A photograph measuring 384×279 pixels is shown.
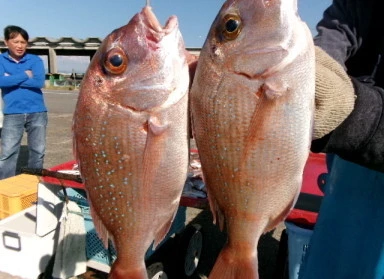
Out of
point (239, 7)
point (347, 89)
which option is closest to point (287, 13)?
point (239, 7)

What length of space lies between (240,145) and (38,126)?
526 centimetres

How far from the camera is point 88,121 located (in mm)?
1320

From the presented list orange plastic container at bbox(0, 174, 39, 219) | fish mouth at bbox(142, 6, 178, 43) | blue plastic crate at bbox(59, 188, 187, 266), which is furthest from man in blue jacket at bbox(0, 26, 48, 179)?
fish mouth at bbox(142, 6, 178, 43)

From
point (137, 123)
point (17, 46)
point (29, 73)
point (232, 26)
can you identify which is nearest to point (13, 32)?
point (17, 46)

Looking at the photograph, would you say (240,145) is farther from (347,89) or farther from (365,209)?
(365,209)

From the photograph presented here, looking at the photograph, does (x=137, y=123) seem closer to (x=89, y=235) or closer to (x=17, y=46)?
(x=89, y=235)

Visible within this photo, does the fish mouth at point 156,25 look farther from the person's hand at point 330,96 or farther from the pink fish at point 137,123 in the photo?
the person's hand at point 330,96

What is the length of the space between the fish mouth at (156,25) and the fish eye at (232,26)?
0.66ft

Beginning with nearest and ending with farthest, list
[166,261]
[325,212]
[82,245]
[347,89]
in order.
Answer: [347,89] → [325,212] → [82,245] → [166,261]

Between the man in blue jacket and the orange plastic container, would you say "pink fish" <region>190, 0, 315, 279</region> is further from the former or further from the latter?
the man in blue jacket

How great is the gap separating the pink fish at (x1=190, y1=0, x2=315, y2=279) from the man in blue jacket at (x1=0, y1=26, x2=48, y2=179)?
5022mm

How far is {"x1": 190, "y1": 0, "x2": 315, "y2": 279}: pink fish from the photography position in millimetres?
1127

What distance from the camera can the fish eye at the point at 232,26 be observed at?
3.80ft

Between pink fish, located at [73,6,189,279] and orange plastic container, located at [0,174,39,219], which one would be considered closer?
pink fish, located at [73,6,189,279]
